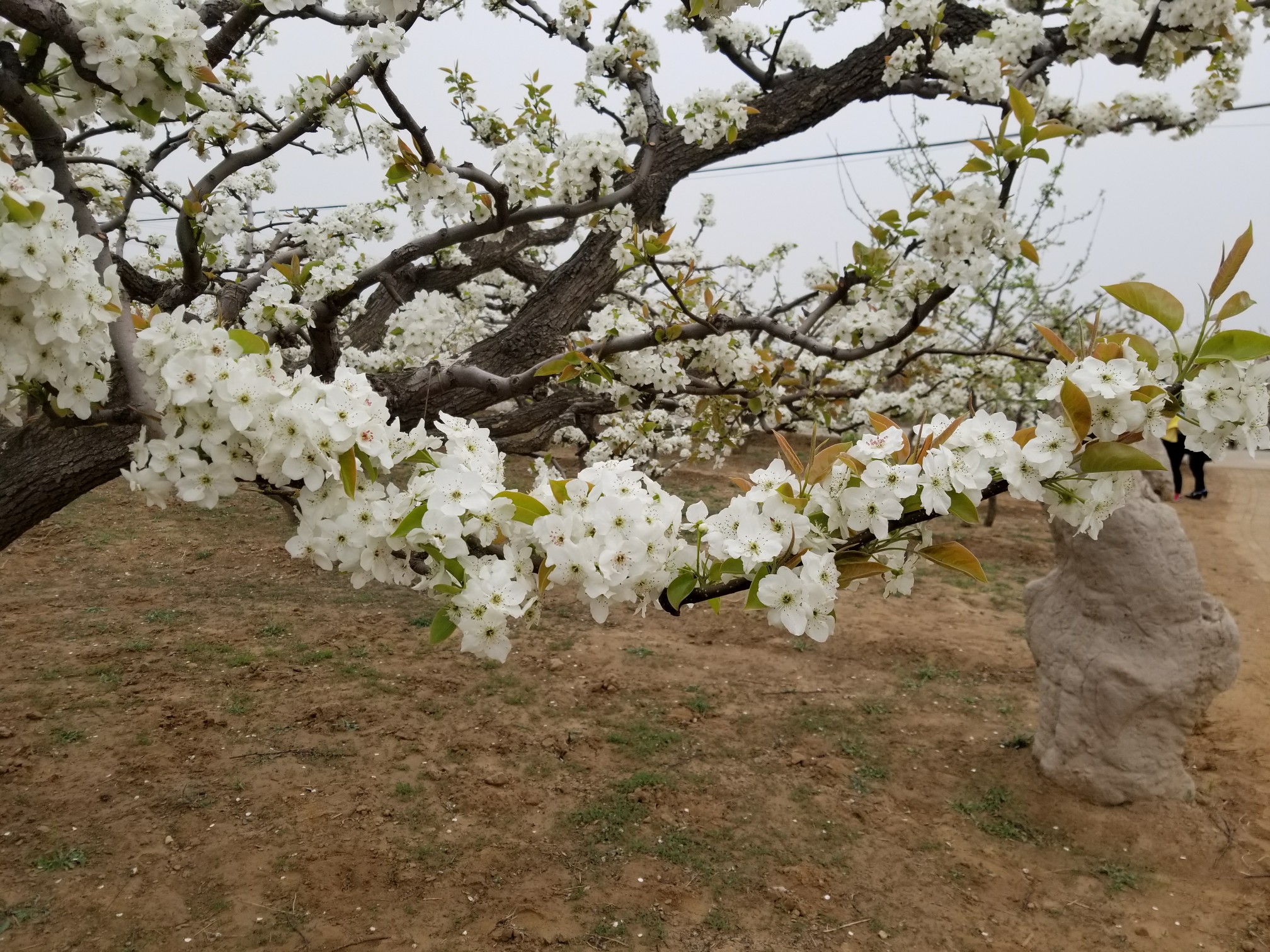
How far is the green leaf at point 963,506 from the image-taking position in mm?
1170

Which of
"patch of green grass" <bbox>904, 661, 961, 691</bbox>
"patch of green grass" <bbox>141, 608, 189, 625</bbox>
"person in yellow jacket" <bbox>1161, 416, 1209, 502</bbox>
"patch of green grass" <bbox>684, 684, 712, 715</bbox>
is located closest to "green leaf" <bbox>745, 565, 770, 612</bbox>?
"patch of green grass" <bbox>684, 684, 712, 715</bbox>

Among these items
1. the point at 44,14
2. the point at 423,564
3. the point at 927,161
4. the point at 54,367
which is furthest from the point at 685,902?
the point at 927,161

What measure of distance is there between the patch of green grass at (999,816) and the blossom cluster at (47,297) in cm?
Result: 337

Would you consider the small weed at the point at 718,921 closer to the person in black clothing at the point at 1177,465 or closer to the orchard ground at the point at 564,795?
the orchard ground at the point at 564,795

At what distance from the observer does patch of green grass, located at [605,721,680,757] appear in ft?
11.9

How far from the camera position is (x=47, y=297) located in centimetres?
107

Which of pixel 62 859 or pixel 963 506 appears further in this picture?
pixel 62 859

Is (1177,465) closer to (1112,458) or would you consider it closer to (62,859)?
(1112,458)

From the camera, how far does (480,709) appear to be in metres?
3.87

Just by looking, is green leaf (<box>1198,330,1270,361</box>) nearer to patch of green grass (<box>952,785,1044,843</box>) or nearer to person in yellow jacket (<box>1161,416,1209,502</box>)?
patch of green grass (<box>952,785,1044,843</box>)

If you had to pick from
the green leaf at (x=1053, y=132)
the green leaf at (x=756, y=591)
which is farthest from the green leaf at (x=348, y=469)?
the green leaf at (x=1053, y=132)

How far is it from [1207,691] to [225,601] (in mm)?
5194

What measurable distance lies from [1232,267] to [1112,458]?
29cm

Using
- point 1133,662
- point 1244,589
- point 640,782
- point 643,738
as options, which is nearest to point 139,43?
point 640,782
